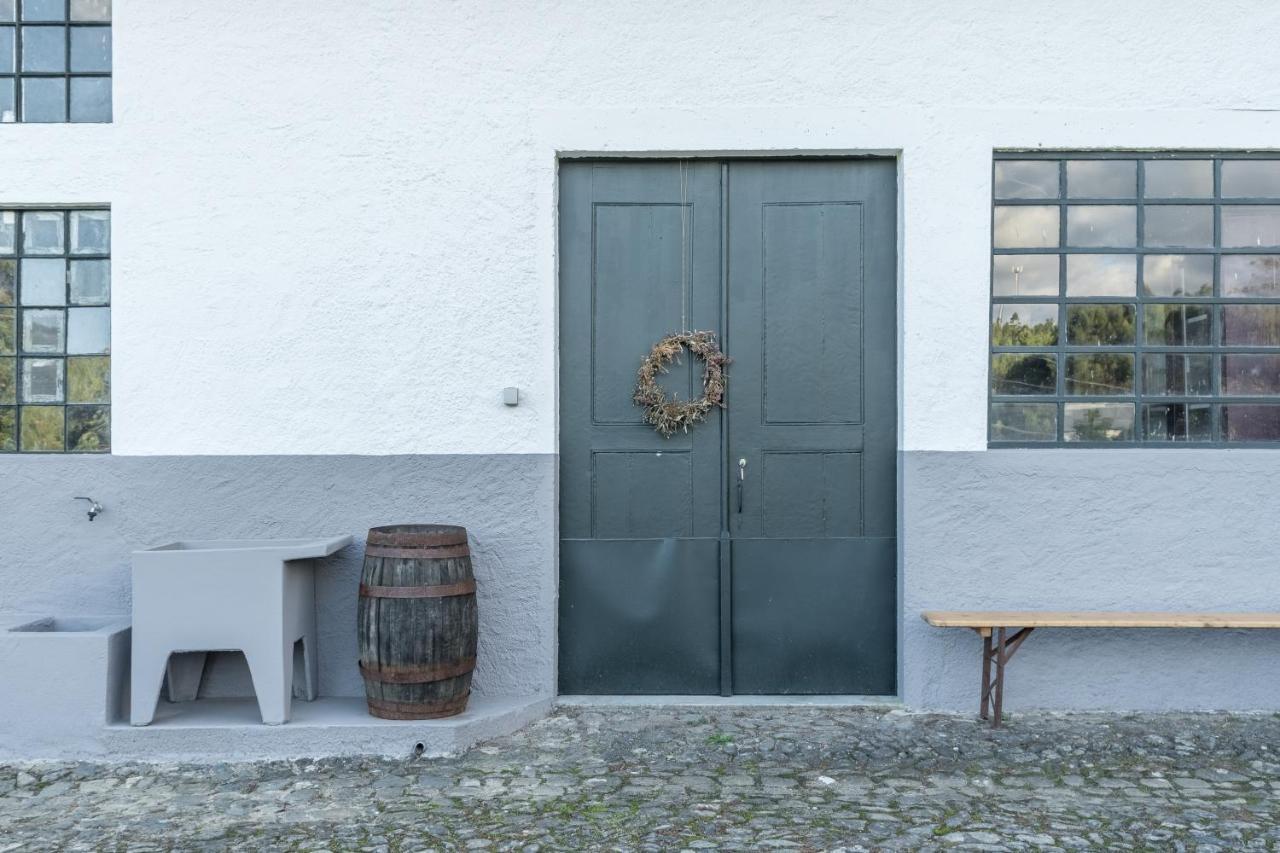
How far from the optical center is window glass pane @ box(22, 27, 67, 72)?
17.3ft

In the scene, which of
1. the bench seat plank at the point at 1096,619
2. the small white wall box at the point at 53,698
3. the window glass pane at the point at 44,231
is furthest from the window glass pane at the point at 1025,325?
the window glass pane at the point at 44,231

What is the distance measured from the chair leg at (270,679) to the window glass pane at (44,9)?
3.30 metres

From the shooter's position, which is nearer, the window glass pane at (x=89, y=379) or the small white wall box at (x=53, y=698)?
the small white wall box at (x=53, y=698)

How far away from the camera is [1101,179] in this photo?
17.2ft

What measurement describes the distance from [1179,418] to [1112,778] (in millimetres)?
1898

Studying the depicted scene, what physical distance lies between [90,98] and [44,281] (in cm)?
93

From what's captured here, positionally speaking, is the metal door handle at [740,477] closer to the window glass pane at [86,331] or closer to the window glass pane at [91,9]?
the window glass pane at [86,331]

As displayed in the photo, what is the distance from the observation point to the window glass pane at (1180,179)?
17.2 ft

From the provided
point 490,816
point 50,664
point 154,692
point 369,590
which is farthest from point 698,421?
point 50,664

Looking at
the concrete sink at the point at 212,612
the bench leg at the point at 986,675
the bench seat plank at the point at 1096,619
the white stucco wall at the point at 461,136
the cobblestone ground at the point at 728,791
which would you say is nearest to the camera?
the cobblestone ground at the point at 728,791

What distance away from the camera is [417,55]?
5121mm

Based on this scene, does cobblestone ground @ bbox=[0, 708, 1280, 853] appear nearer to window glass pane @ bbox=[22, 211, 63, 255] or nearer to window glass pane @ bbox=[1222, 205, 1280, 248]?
window glass pane @ bbox=[1222, 205, 1280, 248]

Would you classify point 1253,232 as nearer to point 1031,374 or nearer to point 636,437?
point 1031,374

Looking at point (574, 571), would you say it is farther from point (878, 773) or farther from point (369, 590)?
point (878, 773)
